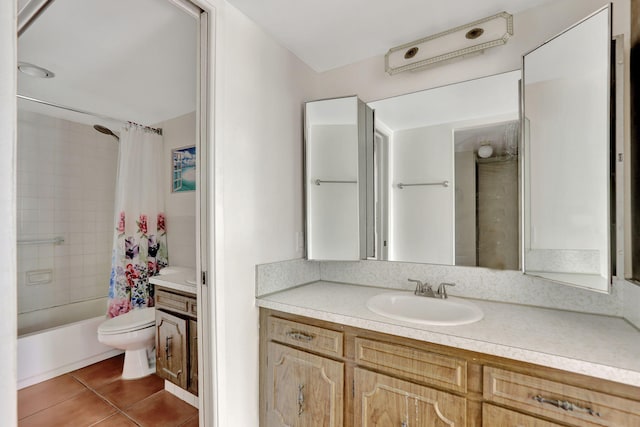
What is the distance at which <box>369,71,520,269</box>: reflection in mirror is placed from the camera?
58.2 inches

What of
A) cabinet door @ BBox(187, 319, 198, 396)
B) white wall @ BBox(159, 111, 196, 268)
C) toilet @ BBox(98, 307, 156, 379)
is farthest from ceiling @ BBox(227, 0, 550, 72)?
toilet @ BBox(98, 307, 156, 379)

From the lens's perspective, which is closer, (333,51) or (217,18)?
(217,18)

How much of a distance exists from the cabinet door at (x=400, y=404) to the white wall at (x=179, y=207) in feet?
5.96

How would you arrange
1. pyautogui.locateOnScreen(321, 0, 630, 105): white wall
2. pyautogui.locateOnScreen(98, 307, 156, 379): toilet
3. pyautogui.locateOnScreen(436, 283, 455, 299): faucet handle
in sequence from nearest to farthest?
pyautogui.locateOnScreen(321, 0, 630, 105): white wall < pyautogui.locateOnScreen(436, 283, 455, 299): faucet handle < pyautogui.locateOnScreen(98, 307, 156, 379): toilet

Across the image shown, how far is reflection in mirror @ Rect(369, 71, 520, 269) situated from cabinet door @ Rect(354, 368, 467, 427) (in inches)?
28.4

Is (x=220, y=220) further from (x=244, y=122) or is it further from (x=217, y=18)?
(x=217, y=18)

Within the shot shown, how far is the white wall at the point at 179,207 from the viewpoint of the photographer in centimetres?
250

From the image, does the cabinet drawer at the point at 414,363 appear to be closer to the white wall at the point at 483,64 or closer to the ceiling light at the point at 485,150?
the ceiling light at the point at 485,150

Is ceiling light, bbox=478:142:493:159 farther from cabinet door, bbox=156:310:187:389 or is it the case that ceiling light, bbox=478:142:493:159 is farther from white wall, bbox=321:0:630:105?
cabinet door, bbox=156:310:187:389

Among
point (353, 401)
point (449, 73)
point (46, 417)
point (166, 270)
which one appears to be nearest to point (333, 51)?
point (449, 73)

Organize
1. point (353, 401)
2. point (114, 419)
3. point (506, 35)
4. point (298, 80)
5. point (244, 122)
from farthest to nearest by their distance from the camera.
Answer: point (298, 80) < point (114, 419) < point (244, 122) < point (506, 35) < point (353, 401)

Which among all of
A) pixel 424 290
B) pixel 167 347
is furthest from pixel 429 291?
pixel 167 347

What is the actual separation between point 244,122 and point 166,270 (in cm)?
165

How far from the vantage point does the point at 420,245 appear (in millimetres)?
1706
